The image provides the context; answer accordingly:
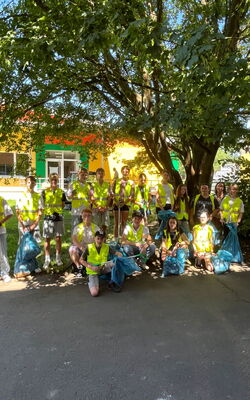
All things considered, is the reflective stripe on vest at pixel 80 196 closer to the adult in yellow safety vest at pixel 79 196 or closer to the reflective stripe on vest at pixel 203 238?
the adult in yellow safety vest at pixel 79 196

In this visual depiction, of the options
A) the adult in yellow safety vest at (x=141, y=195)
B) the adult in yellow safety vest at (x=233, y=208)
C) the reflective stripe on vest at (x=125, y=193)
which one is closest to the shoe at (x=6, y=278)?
the reflective stripe on vest at (x=125, y=193)

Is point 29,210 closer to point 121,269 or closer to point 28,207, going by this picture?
point 28,207

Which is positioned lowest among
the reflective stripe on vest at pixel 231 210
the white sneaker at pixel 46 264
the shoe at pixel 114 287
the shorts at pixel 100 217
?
the shoe at pixel 114 287

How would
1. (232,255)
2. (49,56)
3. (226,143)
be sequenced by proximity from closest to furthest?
(226,143) < (49,56) < (232,255)

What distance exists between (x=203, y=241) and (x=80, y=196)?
2737 mm

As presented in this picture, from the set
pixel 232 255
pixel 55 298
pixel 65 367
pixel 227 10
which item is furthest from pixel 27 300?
pixel 227 10

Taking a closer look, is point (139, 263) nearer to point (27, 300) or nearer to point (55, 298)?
point (55, 298)

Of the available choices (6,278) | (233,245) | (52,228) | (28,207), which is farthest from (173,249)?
(6,278)

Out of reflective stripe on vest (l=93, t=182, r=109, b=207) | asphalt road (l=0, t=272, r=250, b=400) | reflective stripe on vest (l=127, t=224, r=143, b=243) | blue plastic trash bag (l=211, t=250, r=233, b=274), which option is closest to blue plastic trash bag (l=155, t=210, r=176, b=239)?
reflective stripe on vest (l=127, t=224, r=143, b=243)

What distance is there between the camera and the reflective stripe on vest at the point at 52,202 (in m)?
6.28

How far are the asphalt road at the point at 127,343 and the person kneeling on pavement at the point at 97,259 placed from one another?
0.35 m

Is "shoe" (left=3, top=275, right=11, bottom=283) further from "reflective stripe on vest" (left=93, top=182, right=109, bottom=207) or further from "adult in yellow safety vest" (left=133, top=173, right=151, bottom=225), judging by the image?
"adult in yellow safety vest" (left=133, top=173, right=151, bottom=225)

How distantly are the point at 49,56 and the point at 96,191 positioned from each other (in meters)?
3.21

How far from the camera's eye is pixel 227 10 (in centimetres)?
585
